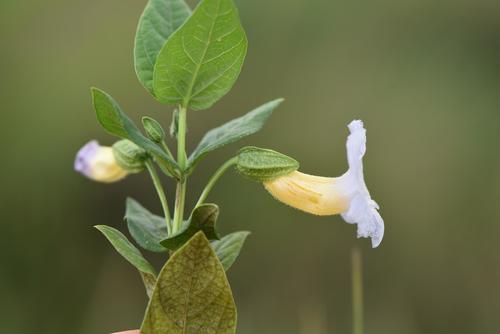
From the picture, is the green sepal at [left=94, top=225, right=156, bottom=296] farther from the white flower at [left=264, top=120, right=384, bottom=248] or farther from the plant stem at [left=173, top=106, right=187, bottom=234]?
the white flower at [left=264, top=120, right=384, bottom=248]

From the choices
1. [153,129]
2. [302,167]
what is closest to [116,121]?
[153,129]

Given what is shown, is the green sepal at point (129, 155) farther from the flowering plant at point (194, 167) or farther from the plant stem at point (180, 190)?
the plant stem at point (180, 190)

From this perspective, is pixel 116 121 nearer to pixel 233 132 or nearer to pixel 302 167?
pixel 233 132

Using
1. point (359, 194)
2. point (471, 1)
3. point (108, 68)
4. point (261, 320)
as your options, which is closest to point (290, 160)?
point (359, 194)

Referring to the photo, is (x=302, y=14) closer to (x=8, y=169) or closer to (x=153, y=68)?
(x=8, y=169)

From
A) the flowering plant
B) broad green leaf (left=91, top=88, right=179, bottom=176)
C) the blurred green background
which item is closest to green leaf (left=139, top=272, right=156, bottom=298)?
the flowering plant
